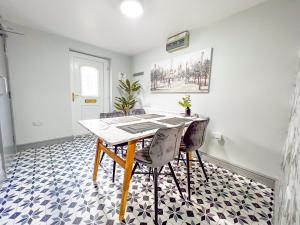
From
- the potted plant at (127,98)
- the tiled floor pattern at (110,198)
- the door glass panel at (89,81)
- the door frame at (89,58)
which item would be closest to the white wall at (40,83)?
the door frame at (89,58)

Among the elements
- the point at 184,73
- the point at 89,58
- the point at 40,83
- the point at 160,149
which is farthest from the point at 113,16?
the point at 160,149

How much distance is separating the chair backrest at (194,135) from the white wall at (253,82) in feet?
2.62

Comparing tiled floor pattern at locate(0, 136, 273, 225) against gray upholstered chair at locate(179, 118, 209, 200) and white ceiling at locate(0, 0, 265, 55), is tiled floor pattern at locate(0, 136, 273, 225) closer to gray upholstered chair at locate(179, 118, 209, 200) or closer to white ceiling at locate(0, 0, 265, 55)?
gray upholstered chair at locate(179, 118, 209, 200)

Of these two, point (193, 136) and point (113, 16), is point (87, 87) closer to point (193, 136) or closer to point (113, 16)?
point (113, 16)

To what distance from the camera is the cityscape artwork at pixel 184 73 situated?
227 cm

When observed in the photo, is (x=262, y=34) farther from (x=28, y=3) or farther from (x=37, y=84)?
(x=37, y=84)

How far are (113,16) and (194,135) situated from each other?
7.02 feet

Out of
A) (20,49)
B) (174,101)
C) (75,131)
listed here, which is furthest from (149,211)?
(20,49)

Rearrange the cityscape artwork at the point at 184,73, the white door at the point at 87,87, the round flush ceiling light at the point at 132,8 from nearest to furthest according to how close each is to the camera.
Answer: the round flush ceiling light at the point at 132,8 → the cityscape artwork at the point at 184,73 → the white door at the point at 87,87

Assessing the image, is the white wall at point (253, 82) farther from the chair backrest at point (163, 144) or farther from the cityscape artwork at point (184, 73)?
the chair backrest at point (163, 144)

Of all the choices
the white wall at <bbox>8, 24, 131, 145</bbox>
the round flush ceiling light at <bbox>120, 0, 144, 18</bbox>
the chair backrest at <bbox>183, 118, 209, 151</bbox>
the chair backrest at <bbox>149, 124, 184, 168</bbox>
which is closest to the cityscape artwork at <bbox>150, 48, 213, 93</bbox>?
the chair backrest at <bbox>183, 118, 209, 151</bbox>

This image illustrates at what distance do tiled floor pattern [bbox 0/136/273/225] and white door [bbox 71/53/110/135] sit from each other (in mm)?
1535

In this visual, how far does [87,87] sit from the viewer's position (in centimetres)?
341

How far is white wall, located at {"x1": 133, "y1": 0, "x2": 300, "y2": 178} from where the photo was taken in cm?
154
